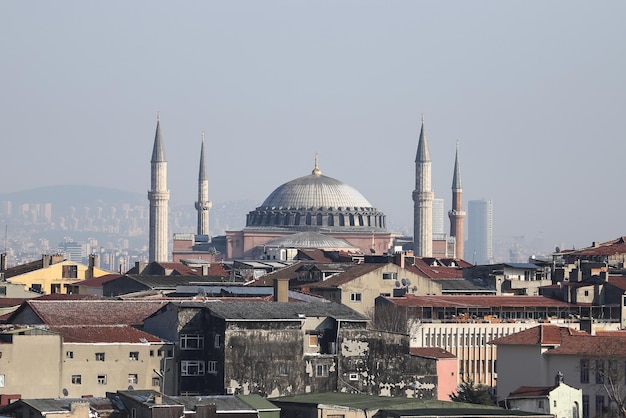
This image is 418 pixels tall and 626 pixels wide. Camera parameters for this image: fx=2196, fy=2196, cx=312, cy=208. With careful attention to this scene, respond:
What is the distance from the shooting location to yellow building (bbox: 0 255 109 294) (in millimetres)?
80562

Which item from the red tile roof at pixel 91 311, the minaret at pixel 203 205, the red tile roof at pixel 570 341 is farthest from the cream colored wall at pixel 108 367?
the minaret at pixel 203 205

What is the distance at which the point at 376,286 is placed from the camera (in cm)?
6912

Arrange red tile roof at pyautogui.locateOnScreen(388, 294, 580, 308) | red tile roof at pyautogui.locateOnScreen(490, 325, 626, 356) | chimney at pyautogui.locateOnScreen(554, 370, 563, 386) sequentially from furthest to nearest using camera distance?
red tile roof at pyautogui.locateOnScreen(388, 294, 580, 308) → red tile roof at pyautogui.locateOnScreen(490, 325, 626, 356) → chimney at pyautogui.locateOnScreen(554, 370, 563, 386)

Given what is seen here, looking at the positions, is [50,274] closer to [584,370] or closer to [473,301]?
[473,301]

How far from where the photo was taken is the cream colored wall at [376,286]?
220 ft

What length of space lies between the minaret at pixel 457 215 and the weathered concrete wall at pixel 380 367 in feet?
330

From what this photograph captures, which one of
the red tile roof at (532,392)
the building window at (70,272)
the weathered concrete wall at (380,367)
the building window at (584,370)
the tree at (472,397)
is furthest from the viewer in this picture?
the building window at (70,272)

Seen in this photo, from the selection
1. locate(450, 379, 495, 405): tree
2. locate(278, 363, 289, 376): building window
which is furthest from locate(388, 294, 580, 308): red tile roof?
locate(278, 363, 289, 376): building window

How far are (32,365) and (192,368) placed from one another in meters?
3.89

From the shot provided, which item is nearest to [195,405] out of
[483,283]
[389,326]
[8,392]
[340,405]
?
[340,405]

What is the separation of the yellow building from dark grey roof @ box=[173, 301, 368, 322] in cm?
2898

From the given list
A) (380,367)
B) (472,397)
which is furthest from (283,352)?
(472,397)

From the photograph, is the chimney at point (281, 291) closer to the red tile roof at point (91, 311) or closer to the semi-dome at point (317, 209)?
the red tile roof at point (91, 311)

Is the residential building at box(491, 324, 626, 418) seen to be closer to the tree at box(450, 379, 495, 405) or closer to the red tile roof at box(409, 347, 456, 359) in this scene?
the tree at box(450, 379, 495, 405)
